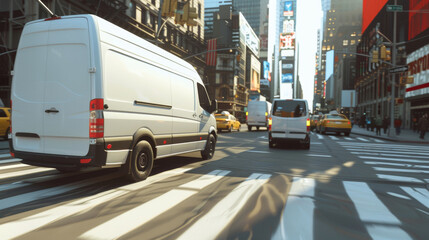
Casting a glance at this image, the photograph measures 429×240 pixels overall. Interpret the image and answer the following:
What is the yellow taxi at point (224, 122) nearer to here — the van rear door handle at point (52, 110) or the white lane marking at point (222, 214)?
the white lane marking at point (222, 214)

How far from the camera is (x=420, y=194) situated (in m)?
5.25

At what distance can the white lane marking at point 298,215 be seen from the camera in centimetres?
321

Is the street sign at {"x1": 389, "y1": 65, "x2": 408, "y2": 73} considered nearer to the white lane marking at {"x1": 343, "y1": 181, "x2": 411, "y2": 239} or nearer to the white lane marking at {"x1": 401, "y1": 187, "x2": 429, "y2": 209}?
the white lane marking at {"x1": 401, "y1": 187, "x2": 429, "y2": 209}

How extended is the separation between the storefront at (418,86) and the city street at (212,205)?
→ 30.4 meters

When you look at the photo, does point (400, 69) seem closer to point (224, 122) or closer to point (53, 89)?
point (224, 122)

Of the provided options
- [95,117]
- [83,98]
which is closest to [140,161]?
[95,117]

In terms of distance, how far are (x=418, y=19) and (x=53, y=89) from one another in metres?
42.1

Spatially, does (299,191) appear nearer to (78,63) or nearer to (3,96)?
(78,63)

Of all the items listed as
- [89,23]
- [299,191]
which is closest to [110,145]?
[89,23]

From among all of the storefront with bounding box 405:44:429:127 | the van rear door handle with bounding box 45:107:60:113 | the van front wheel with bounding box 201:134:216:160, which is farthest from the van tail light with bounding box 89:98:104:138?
the storefront with bounding box 405:44:429:127

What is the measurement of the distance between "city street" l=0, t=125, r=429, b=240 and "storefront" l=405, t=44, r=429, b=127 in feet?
99.9

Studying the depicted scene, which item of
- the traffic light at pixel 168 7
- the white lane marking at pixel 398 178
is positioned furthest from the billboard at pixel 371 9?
the white lane marking at pixel 398 178

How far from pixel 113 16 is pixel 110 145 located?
26.0 meters

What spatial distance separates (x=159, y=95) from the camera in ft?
19.8
